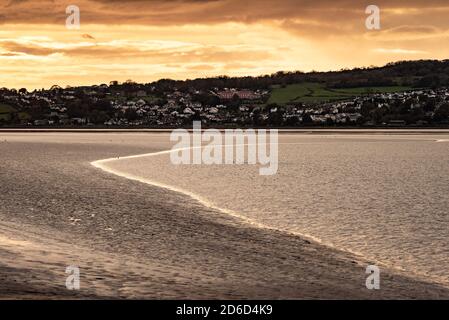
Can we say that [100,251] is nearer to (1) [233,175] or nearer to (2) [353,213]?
(2) [353,213]

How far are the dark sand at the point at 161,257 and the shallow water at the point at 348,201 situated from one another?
1.47m

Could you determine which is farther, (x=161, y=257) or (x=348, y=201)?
(x=348, y=201)

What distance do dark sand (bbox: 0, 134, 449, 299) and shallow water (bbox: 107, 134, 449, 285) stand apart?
1466 millimetres

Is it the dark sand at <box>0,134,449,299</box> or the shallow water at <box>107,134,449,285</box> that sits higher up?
the dark sand at <box>0,134,449,299</box>

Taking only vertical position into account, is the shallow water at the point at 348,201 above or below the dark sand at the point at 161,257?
below

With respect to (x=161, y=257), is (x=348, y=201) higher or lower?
lower

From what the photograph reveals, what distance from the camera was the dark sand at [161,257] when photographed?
51.7 ft

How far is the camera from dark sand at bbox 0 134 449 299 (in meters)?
15.8

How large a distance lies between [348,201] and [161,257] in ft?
50.2

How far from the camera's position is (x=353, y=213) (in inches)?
1143

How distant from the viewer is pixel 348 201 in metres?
33.3

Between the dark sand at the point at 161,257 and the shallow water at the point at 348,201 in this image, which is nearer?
the dark sand at the point at 161,257

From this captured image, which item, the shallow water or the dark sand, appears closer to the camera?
the dark sand

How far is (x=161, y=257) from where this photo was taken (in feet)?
65.0
